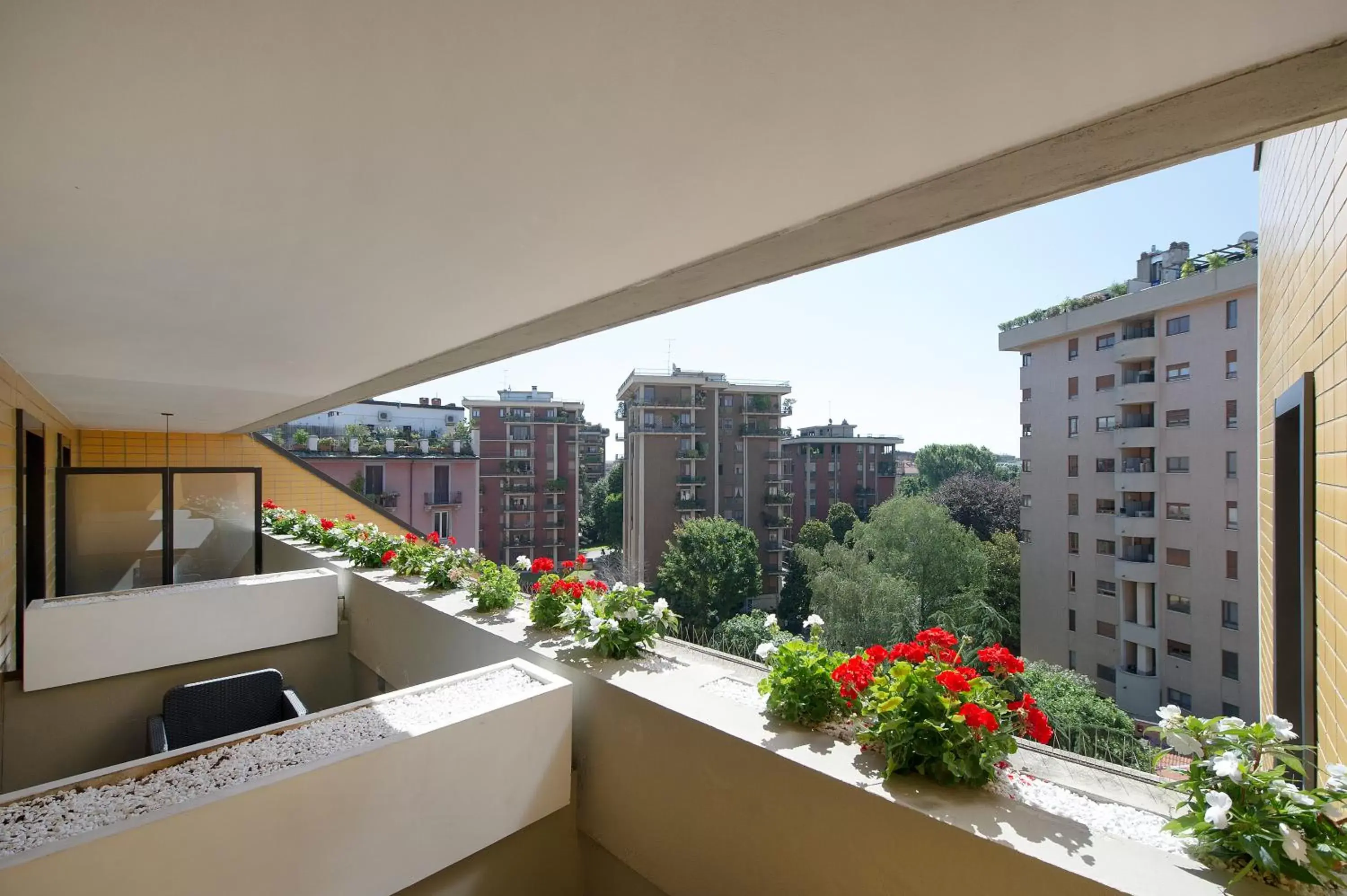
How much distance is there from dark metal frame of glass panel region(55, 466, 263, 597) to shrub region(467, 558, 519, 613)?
3773 millimetres

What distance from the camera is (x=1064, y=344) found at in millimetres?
17859

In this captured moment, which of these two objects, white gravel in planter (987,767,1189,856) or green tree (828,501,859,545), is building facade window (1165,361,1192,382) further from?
white gravel in planter (987,767,1189,856)

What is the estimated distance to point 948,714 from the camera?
1556 millimetres

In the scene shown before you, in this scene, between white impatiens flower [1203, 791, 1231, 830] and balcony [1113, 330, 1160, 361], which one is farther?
balcony [1113, 330, 1160, 361]

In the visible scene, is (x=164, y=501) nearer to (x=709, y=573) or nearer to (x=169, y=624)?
(x=169, y=624)

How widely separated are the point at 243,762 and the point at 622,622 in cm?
144

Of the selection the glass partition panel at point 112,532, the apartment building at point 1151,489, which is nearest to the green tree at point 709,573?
the apartment building at point 1151,489

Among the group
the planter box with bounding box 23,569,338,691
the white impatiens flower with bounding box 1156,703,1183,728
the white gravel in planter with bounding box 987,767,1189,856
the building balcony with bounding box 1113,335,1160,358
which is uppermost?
the building balcony with bounding box 1113,335,1160,358

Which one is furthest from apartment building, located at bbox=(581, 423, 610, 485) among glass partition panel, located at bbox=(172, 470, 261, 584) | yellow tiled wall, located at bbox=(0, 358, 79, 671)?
yellow tiled wall, located at bbox=(0, 358, 79, 671)

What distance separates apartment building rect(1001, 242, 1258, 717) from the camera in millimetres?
14086

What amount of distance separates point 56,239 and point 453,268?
2.98 feet

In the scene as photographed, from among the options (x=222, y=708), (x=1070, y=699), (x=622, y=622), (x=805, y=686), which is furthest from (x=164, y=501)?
(x=1070, y=699)

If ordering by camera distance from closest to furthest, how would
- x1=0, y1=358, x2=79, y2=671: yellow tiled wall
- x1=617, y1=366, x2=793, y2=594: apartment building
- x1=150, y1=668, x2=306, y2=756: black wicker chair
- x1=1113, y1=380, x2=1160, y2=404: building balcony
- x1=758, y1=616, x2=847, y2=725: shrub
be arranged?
x1=758, y1=616, x2=847, y2=725: shrub
x1=0, y1=358, x2=79, y2=671: yellow tiled wall
x1=150, y1=668, x2=306, y2=756: black wicker chair
x1=1113, y1=380, x2=1160, y2=404: building balcony
x1=617, y1=366, x2=793, y2=594: apartment building

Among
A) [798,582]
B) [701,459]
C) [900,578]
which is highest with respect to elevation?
[701,459]
